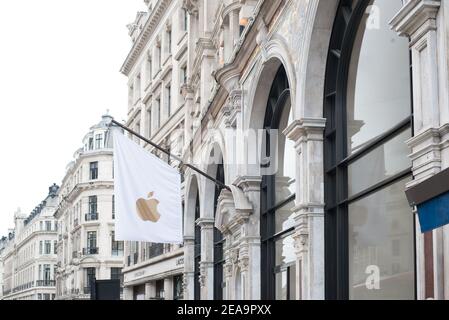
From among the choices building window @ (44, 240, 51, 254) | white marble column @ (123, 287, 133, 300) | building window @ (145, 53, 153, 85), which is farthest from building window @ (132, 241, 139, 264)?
building window @ (44, 240, 51, 254)

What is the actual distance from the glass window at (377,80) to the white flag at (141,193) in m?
6.94

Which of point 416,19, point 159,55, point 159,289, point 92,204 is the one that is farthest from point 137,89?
point 416,19

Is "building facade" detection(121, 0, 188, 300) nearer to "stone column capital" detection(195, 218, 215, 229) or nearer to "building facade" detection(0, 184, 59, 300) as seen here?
"stone column capital" detection(195, 218, 215, 229)

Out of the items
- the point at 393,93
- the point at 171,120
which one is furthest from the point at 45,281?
the point at 393,93

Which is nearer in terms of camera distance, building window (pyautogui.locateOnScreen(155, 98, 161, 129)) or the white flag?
the white flag

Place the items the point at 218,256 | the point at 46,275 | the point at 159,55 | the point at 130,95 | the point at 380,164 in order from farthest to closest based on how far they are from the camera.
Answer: the point at 46,275 → the point at 130,95 → the point at 159,55 → the point at 218,256 → the point at 380,164

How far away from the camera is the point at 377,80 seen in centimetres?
1380

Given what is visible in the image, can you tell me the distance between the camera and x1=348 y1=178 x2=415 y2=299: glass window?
12234 millimetres

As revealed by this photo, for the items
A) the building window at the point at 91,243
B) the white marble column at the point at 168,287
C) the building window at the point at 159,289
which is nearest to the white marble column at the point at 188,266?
the white marble column at the point at 168,287

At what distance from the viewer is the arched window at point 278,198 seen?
64.1ft

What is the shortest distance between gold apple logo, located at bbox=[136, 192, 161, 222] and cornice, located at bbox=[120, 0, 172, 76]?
26.5 m

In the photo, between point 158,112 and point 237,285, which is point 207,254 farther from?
point 158,112

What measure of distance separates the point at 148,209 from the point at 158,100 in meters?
27.5

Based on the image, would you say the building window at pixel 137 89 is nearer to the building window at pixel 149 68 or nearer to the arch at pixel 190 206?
the building window at pixel 149 68
